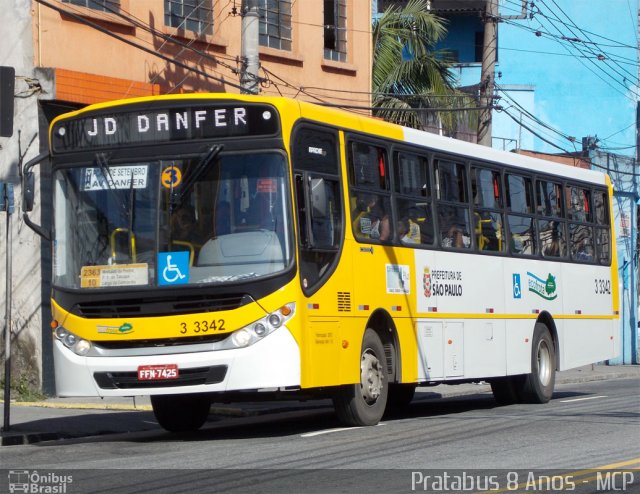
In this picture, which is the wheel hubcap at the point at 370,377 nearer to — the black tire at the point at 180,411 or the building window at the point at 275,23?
the black tire at the point at 180,411

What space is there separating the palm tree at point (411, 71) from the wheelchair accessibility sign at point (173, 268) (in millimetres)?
18038

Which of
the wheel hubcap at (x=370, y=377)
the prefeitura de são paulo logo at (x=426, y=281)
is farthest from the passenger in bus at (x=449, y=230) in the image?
the wheel hubcap at (x=370, y=377)

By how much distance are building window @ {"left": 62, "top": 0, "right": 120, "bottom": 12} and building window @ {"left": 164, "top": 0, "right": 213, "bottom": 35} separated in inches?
52.2

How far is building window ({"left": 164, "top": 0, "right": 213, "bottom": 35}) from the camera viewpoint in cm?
2148

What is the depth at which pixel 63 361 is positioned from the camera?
13016mm

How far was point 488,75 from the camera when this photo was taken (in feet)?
85.9

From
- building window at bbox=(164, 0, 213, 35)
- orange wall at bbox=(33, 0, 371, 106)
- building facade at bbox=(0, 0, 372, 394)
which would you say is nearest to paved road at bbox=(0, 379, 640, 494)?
building facade at bbox=(0, 0, 372, 394)

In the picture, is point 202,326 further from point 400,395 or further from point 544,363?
point 544,363

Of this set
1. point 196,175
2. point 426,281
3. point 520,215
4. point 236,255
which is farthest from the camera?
point 520,215

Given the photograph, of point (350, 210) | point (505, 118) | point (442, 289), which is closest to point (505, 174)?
point (442, 289)

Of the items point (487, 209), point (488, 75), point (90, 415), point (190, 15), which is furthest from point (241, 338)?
point (488, 75)

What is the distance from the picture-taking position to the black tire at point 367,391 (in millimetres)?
13781

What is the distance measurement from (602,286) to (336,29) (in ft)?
27.9

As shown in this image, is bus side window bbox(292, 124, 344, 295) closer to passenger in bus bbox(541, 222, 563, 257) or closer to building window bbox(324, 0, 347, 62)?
passenger in bus bbox(541, 222, 563, 257)
